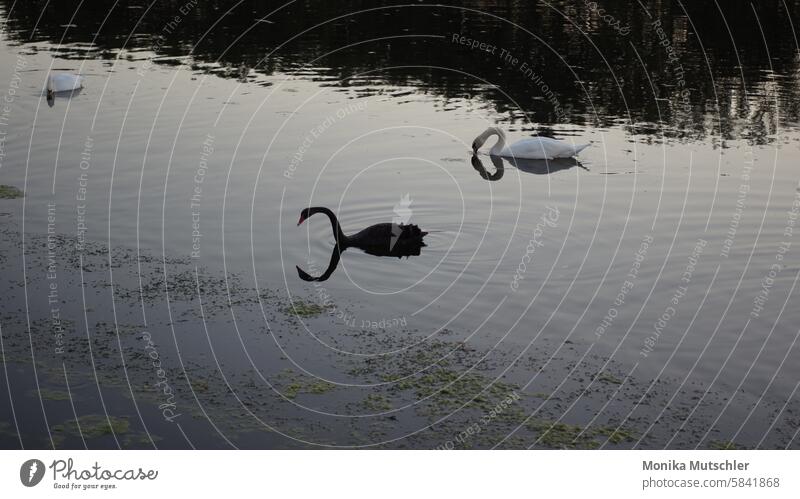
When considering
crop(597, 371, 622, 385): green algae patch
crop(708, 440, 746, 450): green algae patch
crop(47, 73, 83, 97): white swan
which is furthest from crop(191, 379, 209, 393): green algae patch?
crop(47, 73, 83, 97): white swan

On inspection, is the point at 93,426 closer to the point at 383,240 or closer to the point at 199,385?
the point at 199,385

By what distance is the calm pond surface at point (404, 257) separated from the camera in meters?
10.8

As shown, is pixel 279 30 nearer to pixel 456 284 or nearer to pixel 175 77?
pixel 175 77

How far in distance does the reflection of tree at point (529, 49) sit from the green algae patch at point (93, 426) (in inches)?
589

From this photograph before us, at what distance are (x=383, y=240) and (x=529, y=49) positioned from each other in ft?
54.1

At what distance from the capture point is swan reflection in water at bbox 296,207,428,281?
51.6 ft

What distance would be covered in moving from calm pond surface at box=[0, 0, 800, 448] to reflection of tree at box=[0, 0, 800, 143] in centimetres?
18

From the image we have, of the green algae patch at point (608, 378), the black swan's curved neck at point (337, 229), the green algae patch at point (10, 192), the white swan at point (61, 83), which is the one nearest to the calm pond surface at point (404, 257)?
the green algae patch at point (608, 378)

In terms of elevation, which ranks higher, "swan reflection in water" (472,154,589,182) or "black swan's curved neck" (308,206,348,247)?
"swan reflection in water" (472,154,589,182)

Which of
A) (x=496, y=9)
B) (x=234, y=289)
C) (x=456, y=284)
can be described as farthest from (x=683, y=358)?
(x=496, y=9)

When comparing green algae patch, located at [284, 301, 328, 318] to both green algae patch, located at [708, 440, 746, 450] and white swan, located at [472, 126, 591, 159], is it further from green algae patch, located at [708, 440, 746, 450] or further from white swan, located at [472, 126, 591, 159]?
white swan, located at [472, 126, 591, 159]

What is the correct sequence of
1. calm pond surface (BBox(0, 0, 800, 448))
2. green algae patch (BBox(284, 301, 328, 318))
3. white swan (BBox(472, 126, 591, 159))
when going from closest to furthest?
calm pond surface (BBox(0, 0, 800, 448))
green algae patch (BBox(284, 301, 328, 318))
white swan (BBox(472, 126, 591, 159))

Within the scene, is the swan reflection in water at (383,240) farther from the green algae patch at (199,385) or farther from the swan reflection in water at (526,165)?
the green algae patch at (199,385)

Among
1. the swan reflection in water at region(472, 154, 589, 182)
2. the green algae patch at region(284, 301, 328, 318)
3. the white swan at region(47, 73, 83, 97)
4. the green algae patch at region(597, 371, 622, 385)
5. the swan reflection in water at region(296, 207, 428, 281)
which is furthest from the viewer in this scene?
the white swan at region(47, 73, 83, 97)
